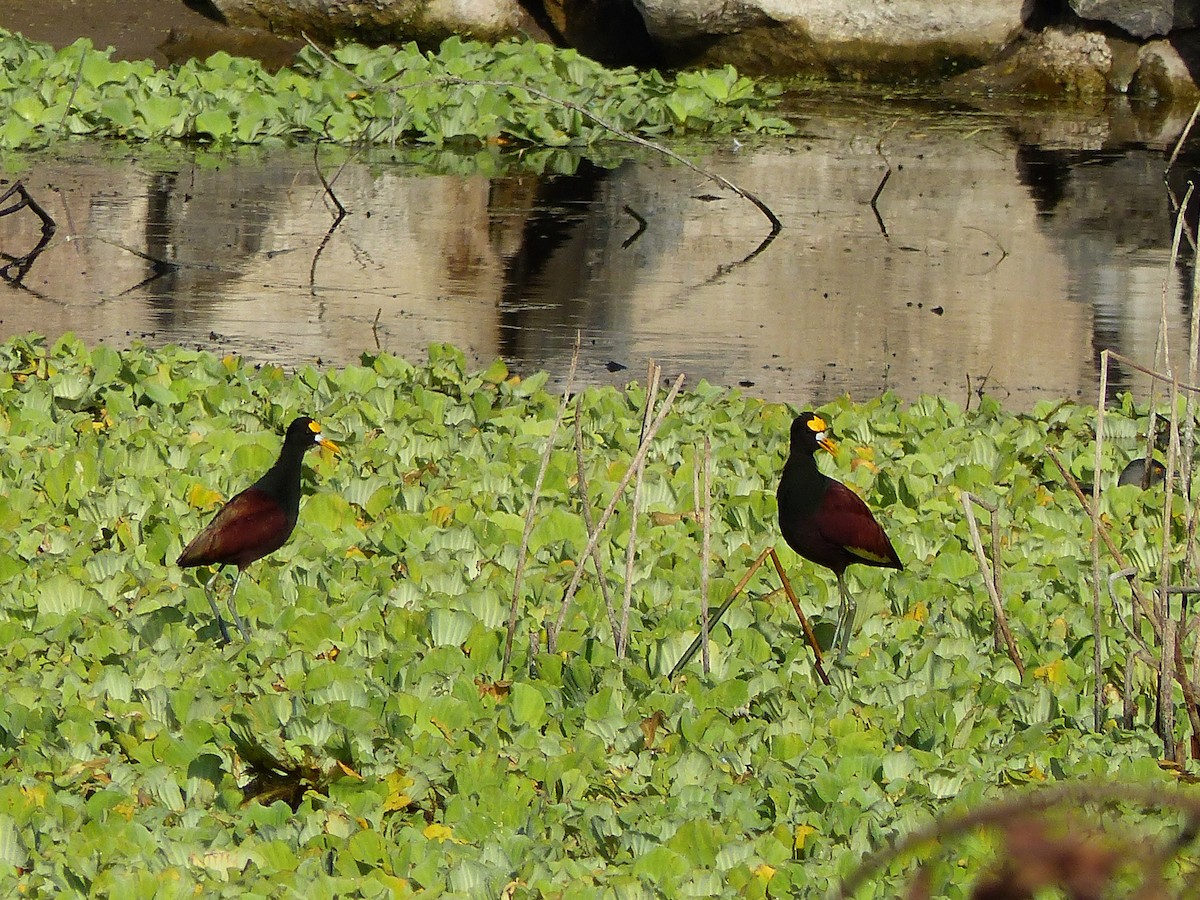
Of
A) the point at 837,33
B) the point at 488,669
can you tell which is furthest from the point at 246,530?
the point at 837,33

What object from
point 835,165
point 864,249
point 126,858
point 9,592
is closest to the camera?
point 126,858

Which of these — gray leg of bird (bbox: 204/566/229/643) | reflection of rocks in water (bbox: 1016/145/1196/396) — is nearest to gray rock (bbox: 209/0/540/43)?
reflection of rocks in water (bbox: 1016/145/1196/396)

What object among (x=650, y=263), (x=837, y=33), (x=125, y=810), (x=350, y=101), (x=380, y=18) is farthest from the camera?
(x=380, y=18)

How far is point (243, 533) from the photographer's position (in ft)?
14.8

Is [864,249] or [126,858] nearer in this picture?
[126,858]

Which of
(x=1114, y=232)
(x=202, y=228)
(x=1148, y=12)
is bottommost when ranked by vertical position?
(x=202, y=228)

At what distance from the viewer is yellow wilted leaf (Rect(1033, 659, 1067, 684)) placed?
177 inches

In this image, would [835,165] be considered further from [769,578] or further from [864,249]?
[769,578]

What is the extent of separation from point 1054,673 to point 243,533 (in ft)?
6.91

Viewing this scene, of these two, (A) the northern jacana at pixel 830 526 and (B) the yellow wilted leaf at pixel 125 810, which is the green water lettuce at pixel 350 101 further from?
(B) the yellow wilted leaf at pixel 125 810

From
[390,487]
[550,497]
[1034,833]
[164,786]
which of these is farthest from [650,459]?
[1034,833]

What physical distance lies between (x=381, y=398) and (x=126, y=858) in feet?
11.5

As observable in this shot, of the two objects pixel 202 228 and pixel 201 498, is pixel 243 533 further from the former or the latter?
pixel 202 228

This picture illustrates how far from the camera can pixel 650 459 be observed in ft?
20.8
